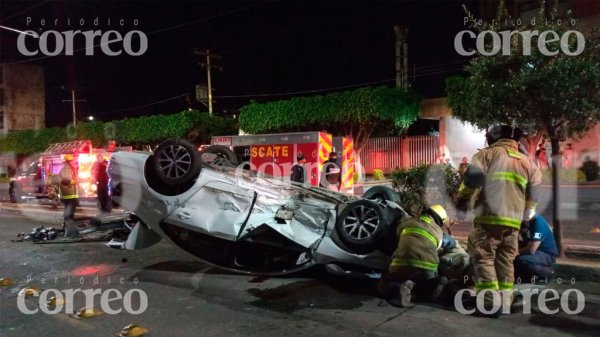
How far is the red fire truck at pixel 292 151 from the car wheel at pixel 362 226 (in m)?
8.27

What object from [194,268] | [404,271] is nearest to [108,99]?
[194,268]

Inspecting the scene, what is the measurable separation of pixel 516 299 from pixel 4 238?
356 inches

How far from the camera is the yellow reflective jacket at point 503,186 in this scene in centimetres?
425

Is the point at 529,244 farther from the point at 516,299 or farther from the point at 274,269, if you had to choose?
the point at 274,269

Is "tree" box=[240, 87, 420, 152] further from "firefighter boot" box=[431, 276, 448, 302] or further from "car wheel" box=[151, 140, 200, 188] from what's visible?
"firefighter boot" box=[431, 276, 448, 302]

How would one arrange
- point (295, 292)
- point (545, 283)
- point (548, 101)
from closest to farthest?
point (545, 283), point (295, 292), point (548, 101)

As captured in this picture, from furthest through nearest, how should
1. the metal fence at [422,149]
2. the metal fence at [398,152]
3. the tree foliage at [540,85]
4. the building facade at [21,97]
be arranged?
the building facade at [21,97]
the metal fence at [398,152]
the metal fence at [422,149]
the tree foliage at [540,85]

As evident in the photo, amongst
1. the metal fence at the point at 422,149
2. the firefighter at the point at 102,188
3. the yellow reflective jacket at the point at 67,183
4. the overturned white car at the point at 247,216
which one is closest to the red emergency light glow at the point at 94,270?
the overturned white car at the point at 247,216

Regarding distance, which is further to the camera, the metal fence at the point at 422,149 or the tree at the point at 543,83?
the metal fence at the point at 422,149

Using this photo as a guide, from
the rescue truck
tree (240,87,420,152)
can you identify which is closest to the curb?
tree (240,87,420,152)

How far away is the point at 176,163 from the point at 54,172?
13.0 metres

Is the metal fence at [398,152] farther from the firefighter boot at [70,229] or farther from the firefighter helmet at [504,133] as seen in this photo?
the firefighter helmet at [504,133]

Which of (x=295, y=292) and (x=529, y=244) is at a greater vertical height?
(x=529, y=244)

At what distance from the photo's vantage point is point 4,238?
30.9 feet
